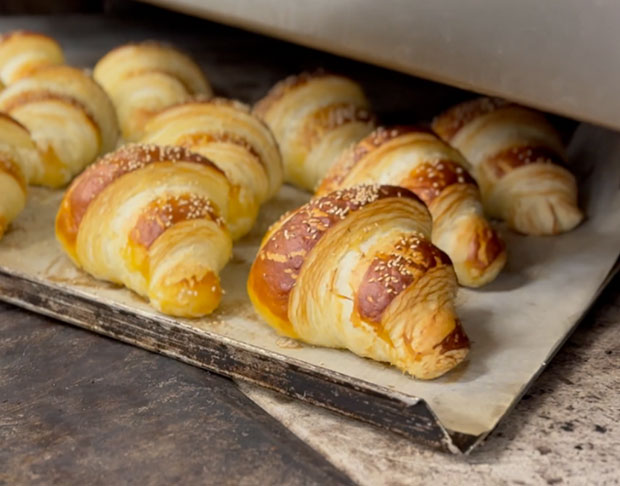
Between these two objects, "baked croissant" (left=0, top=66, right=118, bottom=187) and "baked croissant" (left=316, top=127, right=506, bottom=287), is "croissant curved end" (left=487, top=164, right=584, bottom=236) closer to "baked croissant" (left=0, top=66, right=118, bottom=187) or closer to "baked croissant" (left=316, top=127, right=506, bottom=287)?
"baked croissant" (left=316, top=127, right=506, bottom=287)

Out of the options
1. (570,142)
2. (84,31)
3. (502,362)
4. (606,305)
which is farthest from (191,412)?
(84,31)

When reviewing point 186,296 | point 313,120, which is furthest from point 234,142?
point 186,296

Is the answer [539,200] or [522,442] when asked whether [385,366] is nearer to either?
[522,442]

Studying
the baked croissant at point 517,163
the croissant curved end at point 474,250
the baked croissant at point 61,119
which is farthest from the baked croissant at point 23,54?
the croissant curved end at point 474,250

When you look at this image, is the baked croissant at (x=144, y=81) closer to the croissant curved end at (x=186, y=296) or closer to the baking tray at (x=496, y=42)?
the baking tray at (x=496, y=42)

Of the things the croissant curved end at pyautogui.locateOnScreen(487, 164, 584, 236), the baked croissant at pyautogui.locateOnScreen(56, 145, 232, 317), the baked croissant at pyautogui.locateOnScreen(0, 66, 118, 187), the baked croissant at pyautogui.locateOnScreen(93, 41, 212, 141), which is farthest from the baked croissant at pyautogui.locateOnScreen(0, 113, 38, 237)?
the croissant curved end at pyautogui.locateOnScreen(487, 164, 584, 236)
